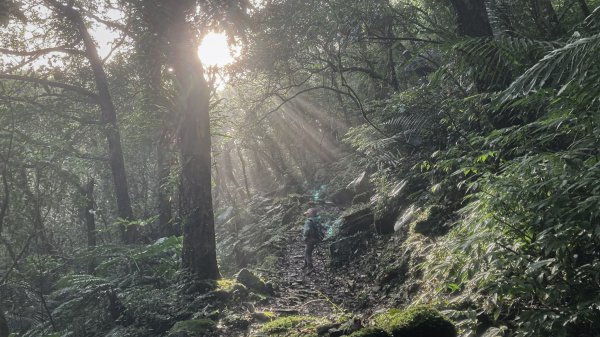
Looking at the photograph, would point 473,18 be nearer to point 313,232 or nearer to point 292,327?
point 292,327

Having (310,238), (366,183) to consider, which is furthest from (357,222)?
(366,183)

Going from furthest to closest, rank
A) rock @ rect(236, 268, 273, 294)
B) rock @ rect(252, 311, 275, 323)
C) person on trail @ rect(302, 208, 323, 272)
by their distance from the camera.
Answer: person on trail @ rect(302, 208, 323, 272) < rock @ rect(236, 268, 273, 294) < rock @ rect(252, 311, 275, 323)

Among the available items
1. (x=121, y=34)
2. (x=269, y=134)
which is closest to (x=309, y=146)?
(x=269, y=134)

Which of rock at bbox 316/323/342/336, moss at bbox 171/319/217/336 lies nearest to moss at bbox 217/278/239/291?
moss at bbox 171/319/217/336

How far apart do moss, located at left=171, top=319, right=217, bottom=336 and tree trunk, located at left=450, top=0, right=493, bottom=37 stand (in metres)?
6.40

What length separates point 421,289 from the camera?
6043mm

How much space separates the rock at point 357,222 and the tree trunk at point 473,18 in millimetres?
5057

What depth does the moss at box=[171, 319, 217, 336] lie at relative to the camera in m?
6.26

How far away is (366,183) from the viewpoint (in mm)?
15352

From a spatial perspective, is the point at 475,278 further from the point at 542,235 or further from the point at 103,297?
the point at 103,297

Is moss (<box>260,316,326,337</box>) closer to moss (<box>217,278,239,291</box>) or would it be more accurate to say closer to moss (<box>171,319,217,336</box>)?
moss (<box>171,319,217,336</box>)

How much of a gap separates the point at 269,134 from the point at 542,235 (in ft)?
88.1

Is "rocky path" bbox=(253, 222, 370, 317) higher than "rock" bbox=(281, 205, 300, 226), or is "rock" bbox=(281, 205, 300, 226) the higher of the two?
"rock" bbox=(281, 205, 300, 226)

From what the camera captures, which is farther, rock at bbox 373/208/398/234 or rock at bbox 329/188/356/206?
rock at bbox 329/188/356/206
